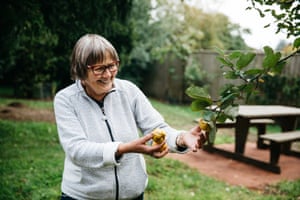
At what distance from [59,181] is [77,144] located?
2.84 metres

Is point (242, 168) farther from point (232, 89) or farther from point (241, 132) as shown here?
point (232, 89)

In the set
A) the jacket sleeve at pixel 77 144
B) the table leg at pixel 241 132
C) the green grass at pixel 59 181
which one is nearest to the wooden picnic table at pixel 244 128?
the table leg at pixel 241 132

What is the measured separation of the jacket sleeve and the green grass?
2308 mm

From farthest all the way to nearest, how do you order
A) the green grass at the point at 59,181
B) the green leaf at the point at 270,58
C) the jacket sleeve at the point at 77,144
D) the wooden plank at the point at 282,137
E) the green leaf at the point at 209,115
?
the wooden plank at the point at 282,137 < the green grass at the point at 59,181 < the jacket sleeve at the point at 77,144 < the green leaf at the point at 209,115 < the green leaf at the point at 270,58

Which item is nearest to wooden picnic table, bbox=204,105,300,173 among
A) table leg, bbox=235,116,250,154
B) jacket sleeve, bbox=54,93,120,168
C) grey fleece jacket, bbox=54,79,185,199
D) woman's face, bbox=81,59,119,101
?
table leg, bbox=235,116,250,154

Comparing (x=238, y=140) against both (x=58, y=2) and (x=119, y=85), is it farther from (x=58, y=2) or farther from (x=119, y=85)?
(x=119, y=85)

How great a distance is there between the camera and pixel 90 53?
5.99 feet

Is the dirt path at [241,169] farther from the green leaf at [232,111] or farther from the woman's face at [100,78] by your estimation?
the green leaf at [232,111]

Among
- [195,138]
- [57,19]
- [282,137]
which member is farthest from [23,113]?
[195,138]

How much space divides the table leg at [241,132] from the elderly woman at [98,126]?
4474 millimetres

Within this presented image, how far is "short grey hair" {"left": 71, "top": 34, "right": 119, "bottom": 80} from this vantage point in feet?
5.98

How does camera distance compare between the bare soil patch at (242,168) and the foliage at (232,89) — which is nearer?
the foliage at (232,89)

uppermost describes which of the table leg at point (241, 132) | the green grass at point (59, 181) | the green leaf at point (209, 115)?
the green leaf at point (209, 115)

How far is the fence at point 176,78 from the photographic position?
12.8 meters
